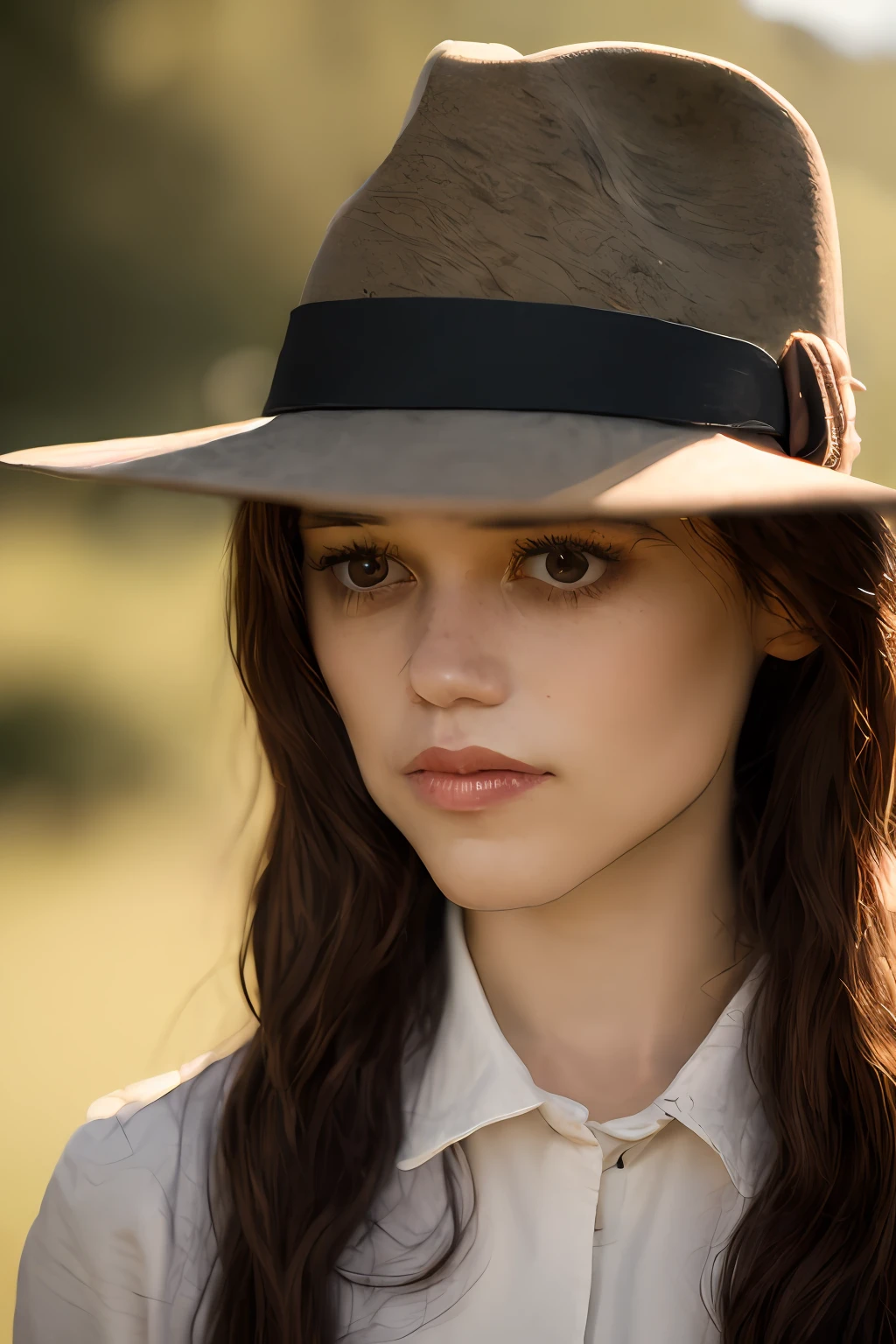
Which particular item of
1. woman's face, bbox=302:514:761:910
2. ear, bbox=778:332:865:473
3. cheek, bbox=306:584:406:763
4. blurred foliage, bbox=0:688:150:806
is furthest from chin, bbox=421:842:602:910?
blurred foliage, bbox=0:688:150:806

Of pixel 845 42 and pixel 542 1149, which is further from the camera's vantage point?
pixel 845 42

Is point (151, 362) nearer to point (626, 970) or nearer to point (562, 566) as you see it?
point (562, 566)

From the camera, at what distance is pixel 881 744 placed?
118 centimetres

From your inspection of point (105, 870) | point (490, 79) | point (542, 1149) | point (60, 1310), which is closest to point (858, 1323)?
point (542, 1149)

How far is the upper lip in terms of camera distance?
3.18ft

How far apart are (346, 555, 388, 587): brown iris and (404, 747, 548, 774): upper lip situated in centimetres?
19

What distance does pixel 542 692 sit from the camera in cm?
97

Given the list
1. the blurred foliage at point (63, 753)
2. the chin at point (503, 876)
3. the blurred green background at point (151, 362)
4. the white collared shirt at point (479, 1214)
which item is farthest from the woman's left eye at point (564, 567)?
the blurred foliage at point (63, 753)

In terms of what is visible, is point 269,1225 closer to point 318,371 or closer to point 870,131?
point 318,371

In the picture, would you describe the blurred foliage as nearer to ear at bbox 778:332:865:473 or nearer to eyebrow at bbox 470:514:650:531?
eyebrow at bbox 470:514:650:531

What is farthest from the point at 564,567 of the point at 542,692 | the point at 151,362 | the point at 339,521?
the point at 151,362

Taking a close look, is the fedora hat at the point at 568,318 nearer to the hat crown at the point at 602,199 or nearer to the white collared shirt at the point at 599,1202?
the hat crown at the point at 602,199

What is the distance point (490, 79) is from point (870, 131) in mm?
1008

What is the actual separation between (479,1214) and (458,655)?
540 millimetres
